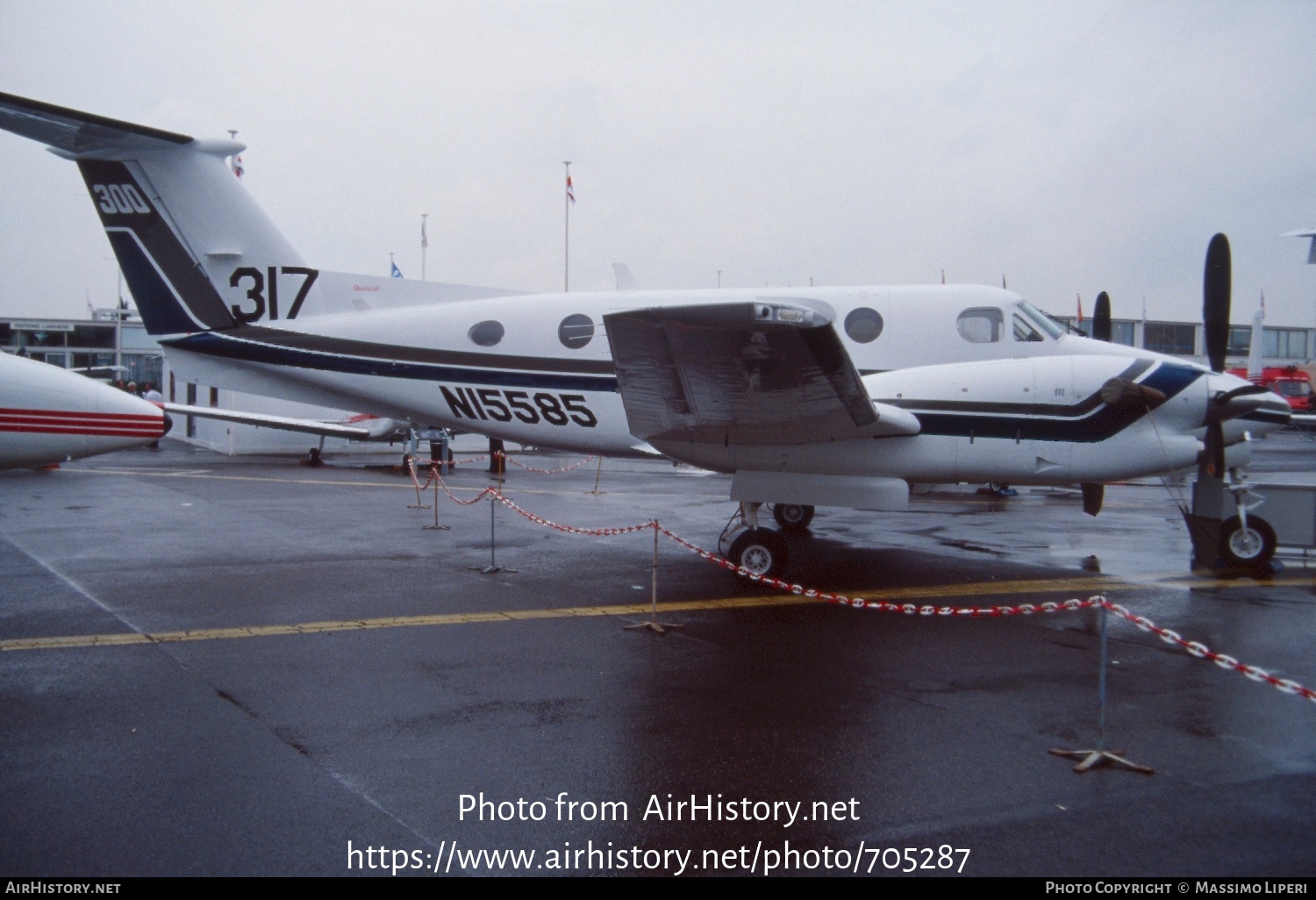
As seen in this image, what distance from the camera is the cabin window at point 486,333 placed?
460 inches

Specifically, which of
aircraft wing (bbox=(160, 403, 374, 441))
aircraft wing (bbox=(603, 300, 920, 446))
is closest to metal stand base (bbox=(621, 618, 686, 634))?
aircraft wing (bbox=(603, 300, 920, 446))

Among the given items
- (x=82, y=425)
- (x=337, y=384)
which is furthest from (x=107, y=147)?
(x=82, y=425)

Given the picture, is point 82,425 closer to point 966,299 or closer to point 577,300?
point 577,300

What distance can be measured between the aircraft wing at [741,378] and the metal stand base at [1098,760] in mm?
3697

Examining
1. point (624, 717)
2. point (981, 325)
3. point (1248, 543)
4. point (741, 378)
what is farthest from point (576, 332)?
point (1248, 543)

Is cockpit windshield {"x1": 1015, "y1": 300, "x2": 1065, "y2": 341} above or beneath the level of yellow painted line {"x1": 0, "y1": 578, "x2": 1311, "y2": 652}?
above

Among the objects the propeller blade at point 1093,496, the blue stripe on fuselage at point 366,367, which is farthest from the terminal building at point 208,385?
the propeller blade at point 1093,496

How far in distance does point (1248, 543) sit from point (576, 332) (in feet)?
27.8

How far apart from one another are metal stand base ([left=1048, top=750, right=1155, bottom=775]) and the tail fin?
10392 mm

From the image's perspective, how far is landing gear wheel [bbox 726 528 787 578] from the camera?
10.4m

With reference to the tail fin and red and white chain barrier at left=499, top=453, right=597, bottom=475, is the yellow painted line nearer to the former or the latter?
the tail fin

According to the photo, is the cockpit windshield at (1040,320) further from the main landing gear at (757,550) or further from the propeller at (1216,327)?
the main landing gear at (757,550)

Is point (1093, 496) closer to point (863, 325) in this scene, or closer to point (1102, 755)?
point (863, 325)
